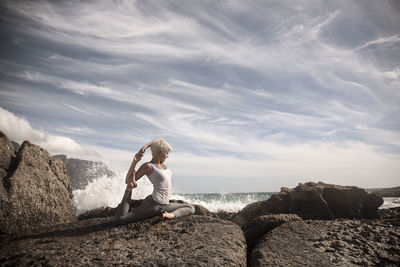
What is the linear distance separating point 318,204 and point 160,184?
25.9ft

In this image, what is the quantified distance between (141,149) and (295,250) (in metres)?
2.89

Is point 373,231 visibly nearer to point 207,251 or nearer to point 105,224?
point 207,251

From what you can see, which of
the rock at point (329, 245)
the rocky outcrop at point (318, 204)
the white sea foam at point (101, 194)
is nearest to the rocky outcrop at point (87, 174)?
the white sea foam at point (101, 194)

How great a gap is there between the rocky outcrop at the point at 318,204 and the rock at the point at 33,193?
6.06 meters

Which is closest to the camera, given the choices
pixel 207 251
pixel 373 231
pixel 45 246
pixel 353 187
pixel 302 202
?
pixel 207 251

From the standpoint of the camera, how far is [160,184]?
4.34m

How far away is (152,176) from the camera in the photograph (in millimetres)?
4320

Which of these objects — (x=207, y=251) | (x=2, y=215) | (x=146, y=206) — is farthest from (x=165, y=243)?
(x=2, y=215)

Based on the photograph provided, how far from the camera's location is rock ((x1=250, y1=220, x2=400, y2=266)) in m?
3.15

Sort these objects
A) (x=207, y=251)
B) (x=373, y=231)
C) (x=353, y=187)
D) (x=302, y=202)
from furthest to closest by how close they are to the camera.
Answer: (x=353, y=187)
(x=302, y=202)
(x=373, y=231)
(x=207, y=251)

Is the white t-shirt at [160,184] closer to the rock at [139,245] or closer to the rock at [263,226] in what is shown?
the rock at [139,245]

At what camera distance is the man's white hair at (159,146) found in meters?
4.43

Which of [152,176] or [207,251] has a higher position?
[152,176]

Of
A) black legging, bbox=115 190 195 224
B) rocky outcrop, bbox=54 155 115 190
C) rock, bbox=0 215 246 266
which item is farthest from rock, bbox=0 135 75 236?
rocky outcrop, bbox=54 155 115 190
